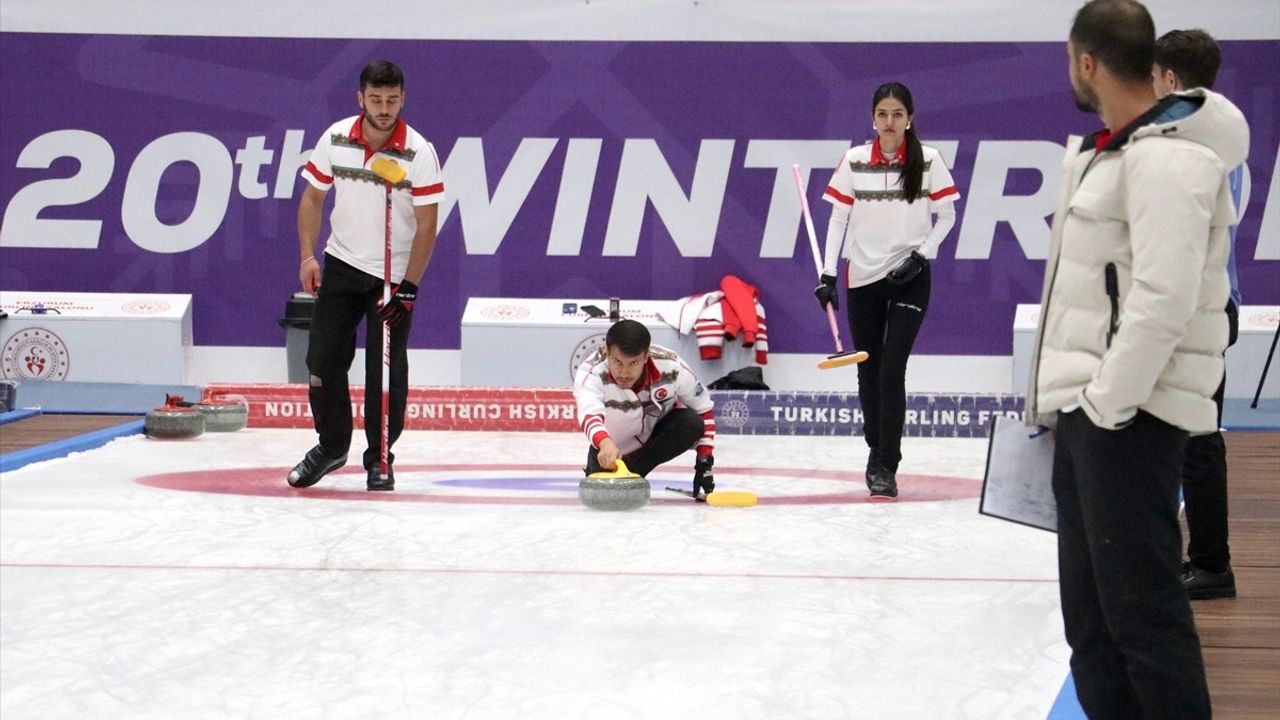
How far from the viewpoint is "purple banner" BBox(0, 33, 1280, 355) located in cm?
897

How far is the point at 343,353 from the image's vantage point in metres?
5.22

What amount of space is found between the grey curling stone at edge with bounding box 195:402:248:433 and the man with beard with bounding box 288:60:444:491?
1.92 meters

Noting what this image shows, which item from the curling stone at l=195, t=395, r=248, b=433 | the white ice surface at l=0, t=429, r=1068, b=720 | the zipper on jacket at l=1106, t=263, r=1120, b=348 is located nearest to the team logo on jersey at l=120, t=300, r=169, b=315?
the curling stone at l=195, t=395, r=248, b=433

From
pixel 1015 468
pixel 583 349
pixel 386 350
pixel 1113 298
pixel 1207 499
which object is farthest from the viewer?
pixel 583 349

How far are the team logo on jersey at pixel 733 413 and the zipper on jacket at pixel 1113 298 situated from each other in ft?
18.7

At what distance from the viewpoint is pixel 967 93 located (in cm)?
897

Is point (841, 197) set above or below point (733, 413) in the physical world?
above

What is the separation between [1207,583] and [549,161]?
20.8ft

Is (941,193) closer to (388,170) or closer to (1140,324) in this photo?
(388,170)

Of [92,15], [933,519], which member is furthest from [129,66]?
[933,519]

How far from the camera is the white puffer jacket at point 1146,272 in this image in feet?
5.92

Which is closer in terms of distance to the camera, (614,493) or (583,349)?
(614,493)

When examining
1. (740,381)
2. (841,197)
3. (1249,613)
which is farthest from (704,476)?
(740,381)

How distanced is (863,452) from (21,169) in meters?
5.51
